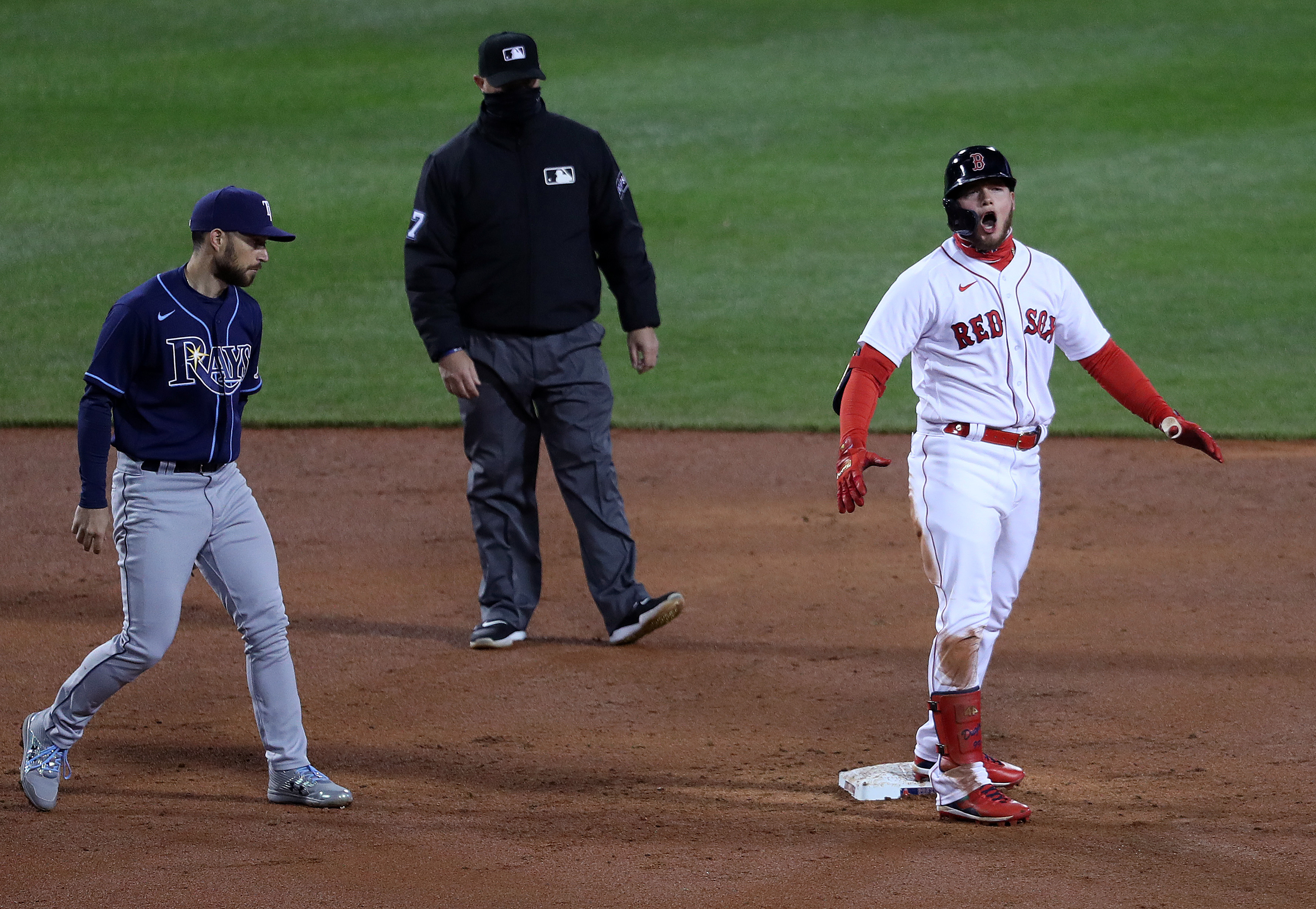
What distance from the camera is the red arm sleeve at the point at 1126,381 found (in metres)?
5.04

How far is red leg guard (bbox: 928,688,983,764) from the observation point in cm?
467

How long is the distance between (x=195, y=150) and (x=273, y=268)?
14.1ft

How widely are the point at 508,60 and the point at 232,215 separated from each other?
6.03ft

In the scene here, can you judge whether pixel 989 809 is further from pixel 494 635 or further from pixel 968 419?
pixel 494 635

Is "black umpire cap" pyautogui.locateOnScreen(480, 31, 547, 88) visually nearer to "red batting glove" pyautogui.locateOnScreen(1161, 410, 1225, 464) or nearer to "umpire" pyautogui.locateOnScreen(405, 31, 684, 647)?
"umpire" pyautogui.locateOnScreen(405, 31, 684, 647)

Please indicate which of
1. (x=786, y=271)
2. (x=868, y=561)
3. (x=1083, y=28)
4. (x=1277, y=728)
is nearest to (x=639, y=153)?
(x=786, y=271)

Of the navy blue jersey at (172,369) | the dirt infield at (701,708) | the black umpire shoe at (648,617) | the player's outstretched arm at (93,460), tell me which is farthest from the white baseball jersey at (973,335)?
the player's outstretched arm at (93,460)

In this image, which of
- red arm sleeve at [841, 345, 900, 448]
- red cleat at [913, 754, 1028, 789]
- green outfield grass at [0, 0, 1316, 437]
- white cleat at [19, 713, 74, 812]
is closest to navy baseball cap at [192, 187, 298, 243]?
white cleat at [19, 713, 74, 812]

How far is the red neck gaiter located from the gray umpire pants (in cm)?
195

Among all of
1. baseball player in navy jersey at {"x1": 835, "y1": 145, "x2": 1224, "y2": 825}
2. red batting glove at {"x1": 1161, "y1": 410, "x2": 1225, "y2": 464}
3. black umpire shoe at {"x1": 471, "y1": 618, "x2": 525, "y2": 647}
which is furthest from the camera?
black umpire shoe at {"x1": 471, "y1": 618, "x2": 525, "y2": 647}

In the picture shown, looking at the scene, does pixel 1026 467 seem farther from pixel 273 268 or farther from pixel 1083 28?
pixel 1083 28

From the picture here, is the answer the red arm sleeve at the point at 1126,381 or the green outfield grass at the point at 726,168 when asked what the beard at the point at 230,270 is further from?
the green outfield grass at the point at 726,168

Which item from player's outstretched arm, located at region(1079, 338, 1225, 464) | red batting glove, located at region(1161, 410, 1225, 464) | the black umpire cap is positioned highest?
the black umpire cap

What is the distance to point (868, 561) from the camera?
24.9 ft
